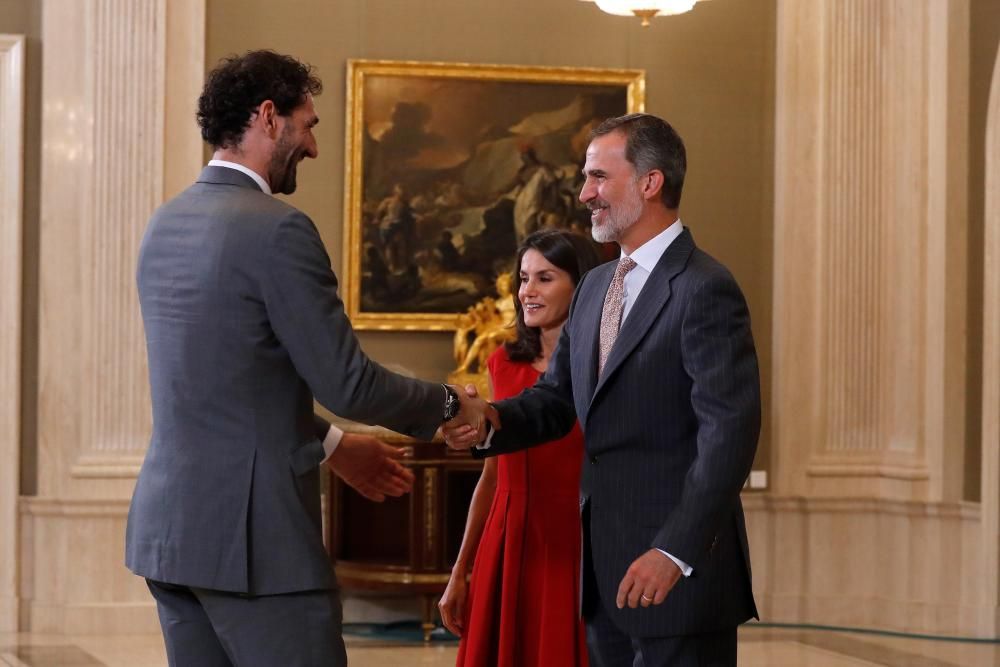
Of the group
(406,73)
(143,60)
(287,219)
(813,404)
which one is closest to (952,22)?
(813,404)

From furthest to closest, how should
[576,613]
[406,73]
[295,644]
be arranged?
[406,73]
[576,613]
[295,644]

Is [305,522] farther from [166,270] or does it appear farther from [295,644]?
[166,270]

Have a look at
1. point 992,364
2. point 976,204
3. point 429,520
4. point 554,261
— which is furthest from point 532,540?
point 976,204

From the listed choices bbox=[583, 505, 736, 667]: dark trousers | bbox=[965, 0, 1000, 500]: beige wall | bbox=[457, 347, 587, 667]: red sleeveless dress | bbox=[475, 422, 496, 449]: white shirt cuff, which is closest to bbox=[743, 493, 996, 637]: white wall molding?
bbox=[965, 0, 1000, 500]: beige wall

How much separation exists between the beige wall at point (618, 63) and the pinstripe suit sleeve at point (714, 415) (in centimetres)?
571

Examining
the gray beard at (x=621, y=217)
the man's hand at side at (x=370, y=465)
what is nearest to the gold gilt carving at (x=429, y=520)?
the man's hand at side at (x=370, y=465)

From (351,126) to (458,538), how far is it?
259cm

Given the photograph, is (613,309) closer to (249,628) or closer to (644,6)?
(249,628)

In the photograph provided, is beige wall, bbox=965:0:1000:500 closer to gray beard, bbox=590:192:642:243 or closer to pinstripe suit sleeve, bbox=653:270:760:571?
gray beard, bbox=590:192:642:243

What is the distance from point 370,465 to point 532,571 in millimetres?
822

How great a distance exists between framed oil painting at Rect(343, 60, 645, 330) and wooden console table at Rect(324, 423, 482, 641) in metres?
0.99

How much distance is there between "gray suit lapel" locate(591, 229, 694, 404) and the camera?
3.37 metres

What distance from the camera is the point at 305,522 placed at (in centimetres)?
314

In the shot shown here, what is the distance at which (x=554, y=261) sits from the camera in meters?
4.44
